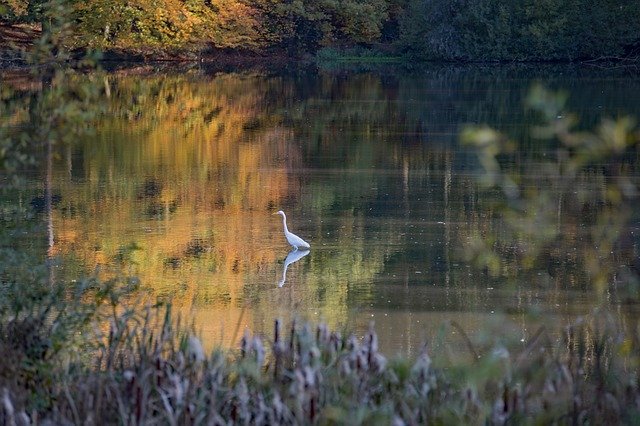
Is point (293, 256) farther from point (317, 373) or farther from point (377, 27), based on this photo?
point (377, 27)

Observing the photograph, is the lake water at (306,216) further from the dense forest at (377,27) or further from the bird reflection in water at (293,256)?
the dense forest at (377,27)

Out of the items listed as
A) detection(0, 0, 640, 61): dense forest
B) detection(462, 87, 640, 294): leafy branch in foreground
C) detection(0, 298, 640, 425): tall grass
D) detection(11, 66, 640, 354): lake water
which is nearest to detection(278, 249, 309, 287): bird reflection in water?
detection(11, 66, 640, 354): lake water

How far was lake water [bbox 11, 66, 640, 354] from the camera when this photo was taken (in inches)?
388

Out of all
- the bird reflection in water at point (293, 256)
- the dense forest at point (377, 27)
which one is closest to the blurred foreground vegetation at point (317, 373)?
the bird reflection in water at point (293, 256)

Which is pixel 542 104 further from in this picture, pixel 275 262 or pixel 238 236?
pixel 238 236

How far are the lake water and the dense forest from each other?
21.9 metres

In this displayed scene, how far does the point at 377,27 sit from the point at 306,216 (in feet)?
154

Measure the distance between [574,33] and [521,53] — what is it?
7.84 feet

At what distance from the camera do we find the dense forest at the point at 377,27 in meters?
51.6

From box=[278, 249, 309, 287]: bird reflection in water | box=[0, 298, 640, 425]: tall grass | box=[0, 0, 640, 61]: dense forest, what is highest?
box=[0, 0, 640, 61]: dense forest

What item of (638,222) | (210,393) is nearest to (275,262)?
(638,222)

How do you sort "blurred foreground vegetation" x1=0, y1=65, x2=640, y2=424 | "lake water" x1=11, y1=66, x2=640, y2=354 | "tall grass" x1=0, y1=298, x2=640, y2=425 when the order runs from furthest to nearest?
"lake water" x1=11, y1=66, x2=640, y2=354 < "tall grass" x1=0, y1=298, x2=640, y2=425 < "blurred foreground vegetation" x1=0, y1=65, x2=640, y2=424

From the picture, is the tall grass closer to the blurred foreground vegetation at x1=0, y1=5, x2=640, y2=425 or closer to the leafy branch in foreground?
the blurred foreground vegetation at x1=0, y1=5, x2=640, y2=425

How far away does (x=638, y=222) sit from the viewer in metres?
13.8
